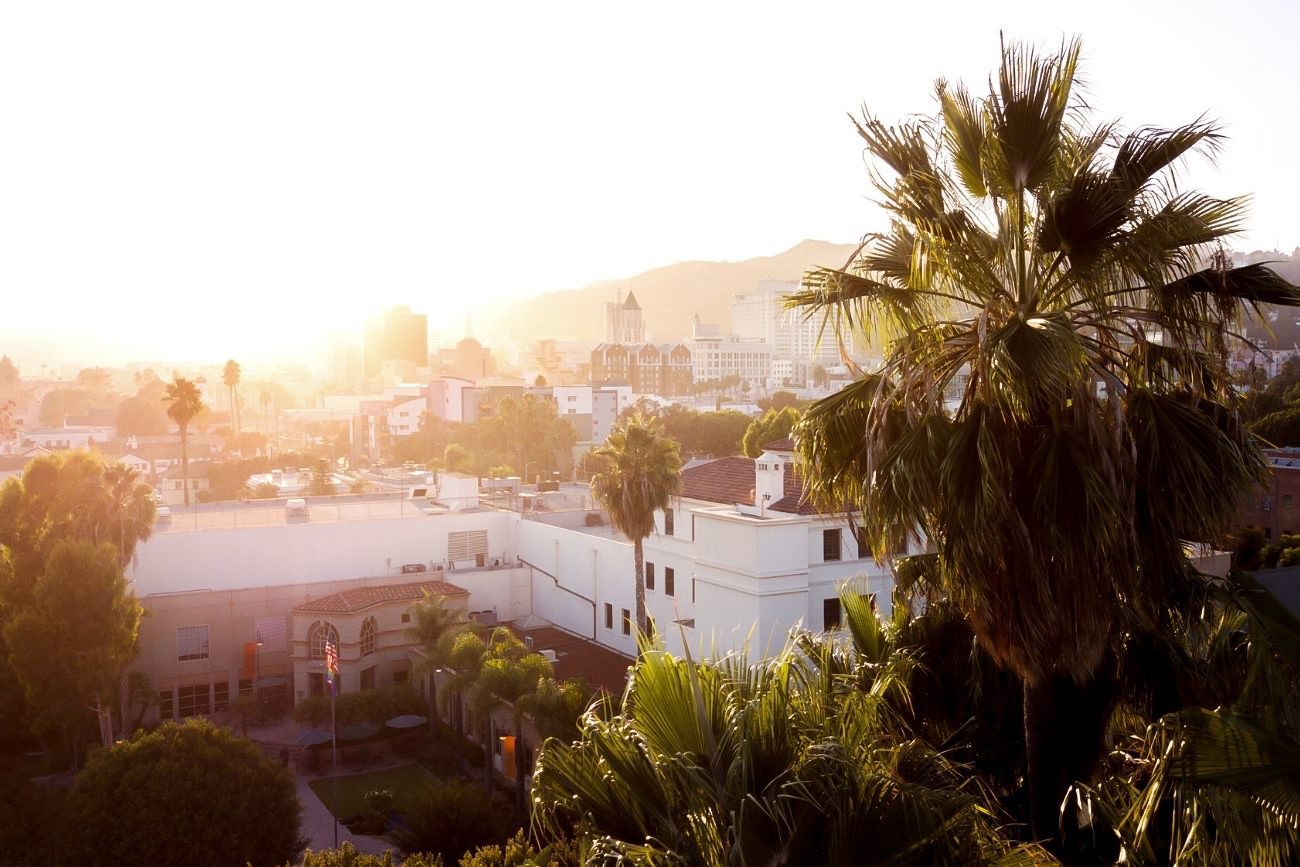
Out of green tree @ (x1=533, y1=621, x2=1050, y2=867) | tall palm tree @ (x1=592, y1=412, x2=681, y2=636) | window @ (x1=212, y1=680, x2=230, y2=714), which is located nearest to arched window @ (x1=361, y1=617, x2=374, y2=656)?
window @ (x1=212, y1=680, x2=230, y2=714)

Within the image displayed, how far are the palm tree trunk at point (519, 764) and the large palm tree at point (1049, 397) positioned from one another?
16.6m

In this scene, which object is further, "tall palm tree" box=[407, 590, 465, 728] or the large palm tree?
"tall palm tree" box=[407, 590, 465, 728]

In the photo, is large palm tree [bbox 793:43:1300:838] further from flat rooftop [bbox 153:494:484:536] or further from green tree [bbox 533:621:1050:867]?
flat rooftop [bbox 153:494:484:536]

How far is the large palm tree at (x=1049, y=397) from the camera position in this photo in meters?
4.87

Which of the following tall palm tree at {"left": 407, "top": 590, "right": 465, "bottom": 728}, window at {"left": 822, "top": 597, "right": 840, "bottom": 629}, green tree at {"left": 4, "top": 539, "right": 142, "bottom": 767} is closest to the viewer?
green tree at {"left": 4, "top": 539, "right": 142, "bottom": 767}

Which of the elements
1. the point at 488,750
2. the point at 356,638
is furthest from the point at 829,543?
the point at 356,638

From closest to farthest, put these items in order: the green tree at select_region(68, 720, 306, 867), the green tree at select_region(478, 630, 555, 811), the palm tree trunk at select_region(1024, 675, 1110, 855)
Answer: the palm tree trunk at select_region(1024, 675, 1110, 855)
the green tree at select_region(68, 720, 306, 867)
the green tree at select_region(478, 630, 555, 811)

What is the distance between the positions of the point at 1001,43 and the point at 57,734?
29.1 meters

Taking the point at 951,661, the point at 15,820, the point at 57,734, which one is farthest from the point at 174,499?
the point at 951,661

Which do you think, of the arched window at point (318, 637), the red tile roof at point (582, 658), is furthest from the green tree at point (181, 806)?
the arched window at point (318, 637)

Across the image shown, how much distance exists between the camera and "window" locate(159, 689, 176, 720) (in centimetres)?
3048

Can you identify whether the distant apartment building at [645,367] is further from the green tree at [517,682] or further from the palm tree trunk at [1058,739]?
the palm tree trunk at [1058,739]

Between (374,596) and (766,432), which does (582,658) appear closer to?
(374,596)

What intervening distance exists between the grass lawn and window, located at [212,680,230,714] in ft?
23.1
